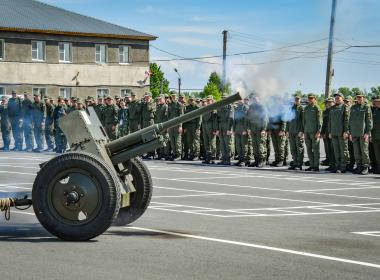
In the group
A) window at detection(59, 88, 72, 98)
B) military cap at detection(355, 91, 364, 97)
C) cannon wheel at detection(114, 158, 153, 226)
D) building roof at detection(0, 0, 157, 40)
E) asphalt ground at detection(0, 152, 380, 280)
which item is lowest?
asphalt ground at detection(0, 152, 380, 280)

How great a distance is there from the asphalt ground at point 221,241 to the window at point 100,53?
161 feet

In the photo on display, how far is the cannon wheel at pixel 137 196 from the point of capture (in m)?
10.7

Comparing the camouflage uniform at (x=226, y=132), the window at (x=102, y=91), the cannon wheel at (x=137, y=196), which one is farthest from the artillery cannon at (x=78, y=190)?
the window at (x=102, y=91)

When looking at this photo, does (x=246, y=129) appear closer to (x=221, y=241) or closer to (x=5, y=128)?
(x=5, y=128)

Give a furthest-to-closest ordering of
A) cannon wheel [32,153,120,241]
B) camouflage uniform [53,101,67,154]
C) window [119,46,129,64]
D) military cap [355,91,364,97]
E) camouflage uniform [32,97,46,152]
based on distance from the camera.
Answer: window [119,46,129,64]
camouflage uniform [32,97,46,152]
camouflage uniform [53,101,67,154]
military cap [355,91,364,97]
cannon wheel [32,153,120,241]

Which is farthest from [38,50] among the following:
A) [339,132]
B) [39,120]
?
[339,132]

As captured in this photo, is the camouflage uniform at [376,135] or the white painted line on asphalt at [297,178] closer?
the white painted line on asphalt at [297,178]

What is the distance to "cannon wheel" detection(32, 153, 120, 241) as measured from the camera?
9.25 m

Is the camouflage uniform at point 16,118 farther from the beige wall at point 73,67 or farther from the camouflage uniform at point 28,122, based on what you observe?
the beige wall at point 73,67

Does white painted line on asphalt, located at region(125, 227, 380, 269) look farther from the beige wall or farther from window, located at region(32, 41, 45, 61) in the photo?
window, located at region(32, 41, 45, 61)

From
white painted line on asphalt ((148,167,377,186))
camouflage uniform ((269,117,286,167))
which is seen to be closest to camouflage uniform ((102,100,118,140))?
camouflage uniform ((269,117,286,167))

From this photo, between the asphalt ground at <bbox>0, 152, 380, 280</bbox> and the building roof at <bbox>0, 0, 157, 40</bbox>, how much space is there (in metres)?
45.2

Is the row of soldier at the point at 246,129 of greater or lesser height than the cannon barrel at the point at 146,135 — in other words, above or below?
below

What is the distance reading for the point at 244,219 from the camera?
11609 mm
